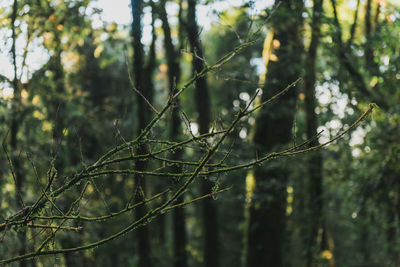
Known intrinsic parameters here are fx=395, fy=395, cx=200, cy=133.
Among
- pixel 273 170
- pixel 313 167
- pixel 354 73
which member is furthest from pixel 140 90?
pixel 354 73

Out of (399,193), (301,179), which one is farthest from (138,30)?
(399,193)

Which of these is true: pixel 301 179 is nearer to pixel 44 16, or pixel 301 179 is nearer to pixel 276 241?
pixel 276 241

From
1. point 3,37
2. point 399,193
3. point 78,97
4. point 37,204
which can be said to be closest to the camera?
point 37,204

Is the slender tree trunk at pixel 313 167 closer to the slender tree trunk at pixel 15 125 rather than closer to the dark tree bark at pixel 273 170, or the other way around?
the dark tree bark at pixel 273 170

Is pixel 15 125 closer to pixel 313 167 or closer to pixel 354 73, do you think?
pixel 313 167

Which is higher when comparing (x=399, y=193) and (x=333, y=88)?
(x=333, y=88)

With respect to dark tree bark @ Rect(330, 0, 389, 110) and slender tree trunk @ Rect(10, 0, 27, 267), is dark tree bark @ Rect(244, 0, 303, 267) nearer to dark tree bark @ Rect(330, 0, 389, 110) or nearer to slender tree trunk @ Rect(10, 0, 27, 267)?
dark tree bark @ Rect(330, 0, 389, 110)

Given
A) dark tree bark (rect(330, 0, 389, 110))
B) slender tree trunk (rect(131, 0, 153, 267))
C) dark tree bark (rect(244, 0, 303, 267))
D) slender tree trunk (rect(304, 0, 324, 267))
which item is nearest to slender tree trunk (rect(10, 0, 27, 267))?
slender tree trunk (rect(131, 0, 153, 267))

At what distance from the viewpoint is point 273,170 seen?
7695mm

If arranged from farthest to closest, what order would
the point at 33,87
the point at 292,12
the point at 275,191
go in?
the point at 275,191, the point at 33,87, the point at 292,12

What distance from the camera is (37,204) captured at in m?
2.38

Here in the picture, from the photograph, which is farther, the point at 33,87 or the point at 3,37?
the point at 33,87

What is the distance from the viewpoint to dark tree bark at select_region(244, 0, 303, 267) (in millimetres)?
7441

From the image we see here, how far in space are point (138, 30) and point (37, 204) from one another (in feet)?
17.9
